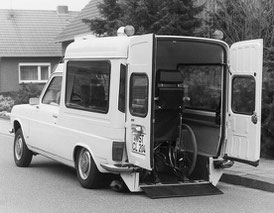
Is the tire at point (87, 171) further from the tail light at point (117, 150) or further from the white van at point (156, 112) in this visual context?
the tail light at point (117, 150)

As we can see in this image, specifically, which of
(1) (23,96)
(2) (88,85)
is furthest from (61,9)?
(2) (88,85)

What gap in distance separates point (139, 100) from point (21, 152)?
3798 millimetres

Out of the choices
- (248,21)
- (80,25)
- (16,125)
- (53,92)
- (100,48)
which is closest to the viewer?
(100,48)

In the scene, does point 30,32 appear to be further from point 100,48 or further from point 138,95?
point 138,95

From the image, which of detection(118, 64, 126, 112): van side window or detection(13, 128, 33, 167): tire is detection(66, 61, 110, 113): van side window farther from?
detection(13, 128, 33, 167): tire

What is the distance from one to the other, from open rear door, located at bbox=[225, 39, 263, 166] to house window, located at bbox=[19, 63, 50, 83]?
981 inches

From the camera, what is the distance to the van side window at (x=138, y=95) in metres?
7.46

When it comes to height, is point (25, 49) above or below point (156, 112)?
above

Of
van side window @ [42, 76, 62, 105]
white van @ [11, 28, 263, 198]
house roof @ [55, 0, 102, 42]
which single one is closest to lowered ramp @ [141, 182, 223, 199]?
white van @ [11, 28, 263, 198]

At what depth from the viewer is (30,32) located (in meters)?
33.8

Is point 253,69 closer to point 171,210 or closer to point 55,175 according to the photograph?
point 171,210

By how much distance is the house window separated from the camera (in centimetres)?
3198

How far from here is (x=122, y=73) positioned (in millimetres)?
7816

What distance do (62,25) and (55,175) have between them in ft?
87.7
